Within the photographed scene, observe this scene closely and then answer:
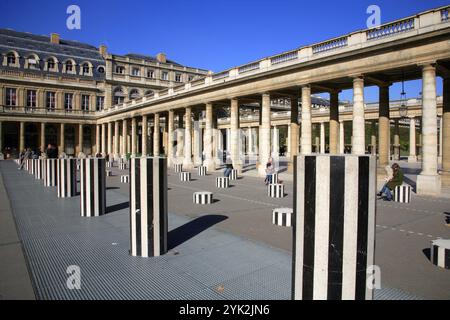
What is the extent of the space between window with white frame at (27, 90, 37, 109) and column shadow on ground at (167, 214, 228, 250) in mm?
54657

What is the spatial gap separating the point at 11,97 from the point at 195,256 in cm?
5771

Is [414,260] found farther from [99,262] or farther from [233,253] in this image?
[99,262]

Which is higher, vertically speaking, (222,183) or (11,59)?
(11,59)

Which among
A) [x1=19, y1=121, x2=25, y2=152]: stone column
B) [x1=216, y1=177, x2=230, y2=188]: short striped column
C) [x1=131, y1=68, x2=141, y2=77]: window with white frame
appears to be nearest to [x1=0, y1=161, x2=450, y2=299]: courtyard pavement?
[x1=216, y1=177, x2=230, y2=188]: short striped column

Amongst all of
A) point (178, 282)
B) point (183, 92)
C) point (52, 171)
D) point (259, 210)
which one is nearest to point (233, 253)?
point (178, 282)

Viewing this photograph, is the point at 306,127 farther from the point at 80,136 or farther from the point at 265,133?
the point at 80,136

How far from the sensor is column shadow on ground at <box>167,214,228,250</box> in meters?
6.52

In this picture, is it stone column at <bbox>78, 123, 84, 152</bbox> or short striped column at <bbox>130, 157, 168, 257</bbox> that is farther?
stone column at <bbox>78, 123, 84, 152</bbox>

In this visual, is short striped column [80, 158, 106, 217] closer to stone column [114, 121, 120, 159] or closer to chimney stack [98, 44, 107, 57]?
stone column [114, 121, 120, 159]

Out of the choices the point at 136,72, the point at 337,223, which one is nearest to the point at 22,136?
the point at 136,72

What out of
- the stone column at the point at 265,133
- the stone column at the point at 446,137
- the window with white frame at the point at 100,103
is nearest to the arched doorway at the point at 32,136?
the window with white frame at the point at 100,103

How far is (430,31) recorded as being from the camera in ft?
47.3

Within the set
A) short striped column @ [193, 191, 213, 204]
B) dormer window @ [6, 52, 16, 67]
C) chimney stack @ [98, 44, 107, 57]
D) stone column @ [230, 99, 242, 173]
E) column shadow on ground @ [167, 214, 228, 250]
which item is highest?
Result: chimney stack @ [98, 44, 107, 57]

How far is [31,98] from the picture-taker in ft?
172
